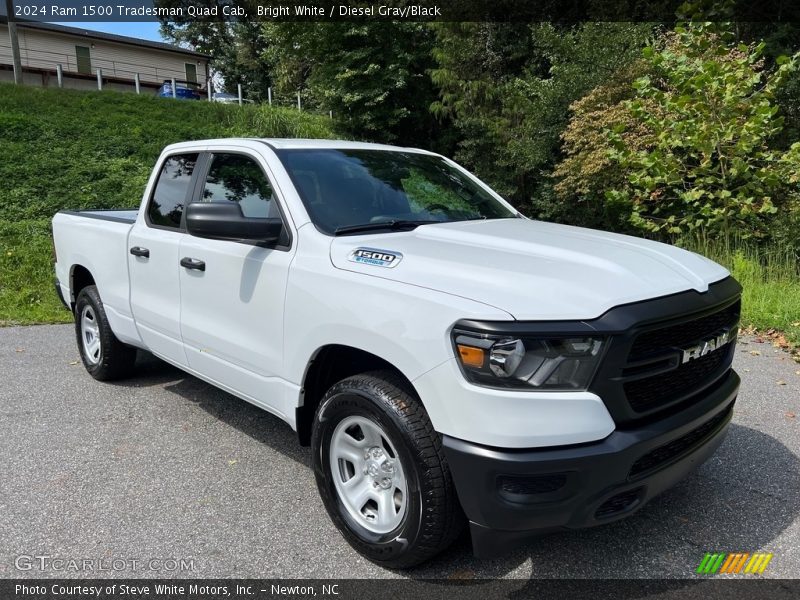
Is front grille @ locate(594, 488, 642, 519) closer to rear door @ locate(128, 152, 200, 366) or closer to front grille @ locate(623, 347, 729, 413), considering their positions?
front grille @ locate(623, 347, 729, 413)

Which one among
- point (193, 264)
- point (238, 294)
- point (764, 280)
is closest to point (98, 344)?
point (193, 264)

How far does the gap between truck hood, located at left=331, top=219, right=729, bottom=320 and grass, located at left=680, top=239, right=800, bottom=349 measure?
423cm

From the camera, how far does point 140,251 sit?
4273 mm

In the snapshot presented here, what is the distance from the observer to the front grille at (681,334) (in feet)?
7.72

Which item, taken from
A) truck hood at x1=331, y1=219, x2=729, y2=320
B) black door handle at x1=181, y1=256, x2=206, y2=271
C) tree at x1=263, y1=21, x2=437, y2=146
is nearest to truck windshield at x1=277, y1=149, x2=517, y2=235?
truck hood at x1=331, y1=219, x2=729, y2=320

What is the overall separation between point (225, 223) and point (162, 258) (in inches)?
51.4

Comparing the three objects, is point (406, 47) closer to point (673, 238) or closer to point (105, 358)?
point (673, 238)

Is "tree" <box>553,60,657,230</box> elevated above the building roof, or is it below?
below

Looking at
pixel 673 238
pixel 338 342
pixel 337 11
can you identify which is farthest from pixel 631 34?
pixel 338 342

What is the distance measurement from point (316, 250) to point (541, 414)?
1.36 m

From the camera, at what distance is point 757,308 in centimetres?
702

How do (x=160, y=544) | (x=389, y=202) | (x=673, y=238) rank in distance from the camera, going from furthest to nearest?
(x=673, y=238)
(x=389, y=202)
(x=160, y=544)

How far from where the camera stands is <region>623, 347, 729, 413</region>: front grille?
2387mm

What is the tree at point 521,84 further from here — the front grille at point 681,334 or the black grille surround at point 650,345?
the black grille surround at point 650,345
